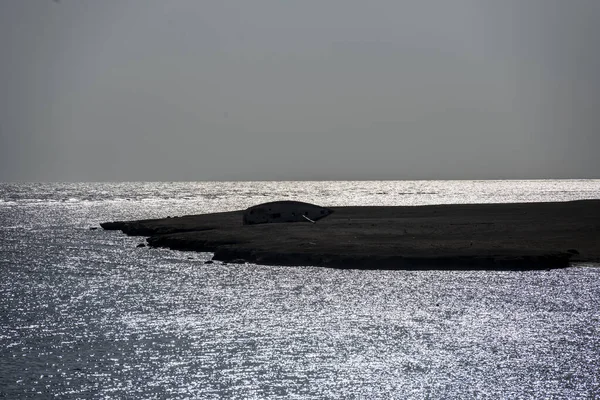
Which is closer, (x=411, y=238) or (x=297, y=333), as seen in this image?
(x=297, y=333)

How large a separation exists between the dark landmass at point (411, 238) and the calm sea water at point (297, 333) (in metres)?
1.25

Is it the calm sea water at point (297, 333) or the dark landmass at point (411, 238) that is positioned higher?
the dark landmass at point (411, 238)

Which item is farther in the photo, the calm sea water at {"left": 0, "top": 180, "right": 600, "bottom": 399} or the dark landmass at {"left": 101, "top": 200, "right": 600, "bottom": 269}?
the dark landmass at {"left": 101, "top": 200, "right": 600, "bottom": 269}

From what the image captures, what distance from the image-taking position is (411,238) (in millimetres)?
64250

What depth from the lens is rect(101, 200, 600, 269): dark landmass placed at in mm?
55000

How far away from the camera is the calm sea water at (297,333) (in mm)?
27484

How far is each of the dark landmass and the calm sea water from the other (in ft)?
4.12

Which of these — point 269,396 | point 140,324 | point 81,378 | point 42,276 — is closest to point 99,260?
point 42,276

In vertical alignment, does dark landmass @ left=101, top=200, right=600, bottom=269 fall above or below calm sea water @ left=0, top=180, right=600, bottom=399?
above

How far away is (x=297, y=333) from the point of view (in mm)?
36000

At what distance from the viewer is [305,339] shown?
114 ft

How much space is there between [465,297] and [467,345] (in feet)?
39.5

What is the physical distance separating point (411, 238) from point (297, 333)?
97.8 ft

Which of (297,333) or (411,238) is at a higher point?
(411,238)
